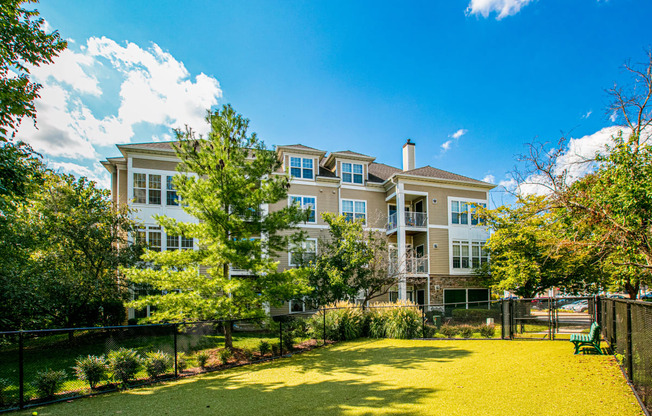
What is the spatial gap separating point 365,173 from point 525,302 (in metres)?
13.6

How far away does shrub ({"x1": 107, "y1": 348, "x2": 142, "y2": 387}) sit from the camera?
7875mm

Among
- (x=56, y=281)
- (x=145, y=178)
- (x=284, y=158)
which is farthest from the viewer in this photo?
(x=284, y=158)

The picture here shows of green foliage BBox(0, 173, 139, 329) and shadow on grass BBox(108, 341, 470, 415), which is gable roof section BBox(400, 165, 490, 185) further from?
green foliage BBox(0, 173, 139, 329)

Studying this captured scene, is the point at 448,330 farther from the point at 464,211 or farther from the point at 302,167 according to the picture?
the point at 302,167

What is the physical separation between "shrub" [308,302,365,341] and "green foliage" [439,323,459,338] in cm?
299

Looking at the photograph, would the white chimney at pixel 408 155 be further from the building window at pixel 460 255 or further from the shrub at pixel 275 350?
the shrub at pixel 275 350

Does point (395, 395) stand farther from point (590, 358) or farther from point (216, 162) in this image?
point (216, 162)

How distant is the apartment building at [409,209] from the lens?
2167 cm

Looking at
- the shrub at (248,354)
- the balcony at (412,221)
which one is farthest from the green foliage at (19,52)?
the balcony at (412,221)

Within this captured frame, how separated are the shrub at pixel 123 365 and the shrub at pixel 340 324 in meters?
6.16

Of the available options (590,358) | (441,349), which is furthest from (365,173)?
(590,358)

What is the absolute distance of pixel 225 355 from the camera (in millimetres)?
10117

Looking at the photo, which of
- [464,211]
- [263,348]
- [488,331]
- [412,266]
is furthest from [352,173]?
[263,348]

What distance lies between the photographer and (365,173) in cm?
2356
